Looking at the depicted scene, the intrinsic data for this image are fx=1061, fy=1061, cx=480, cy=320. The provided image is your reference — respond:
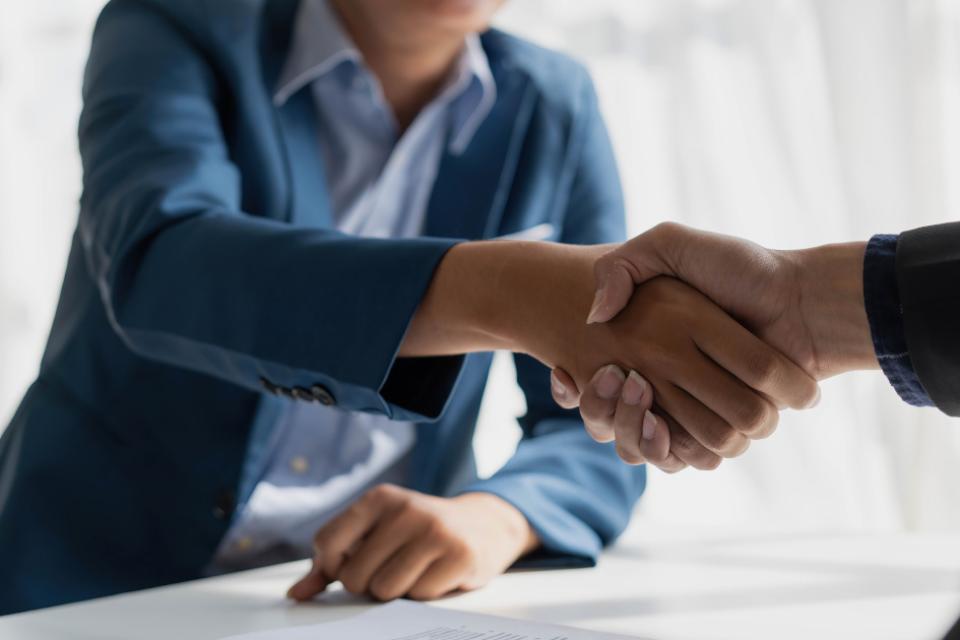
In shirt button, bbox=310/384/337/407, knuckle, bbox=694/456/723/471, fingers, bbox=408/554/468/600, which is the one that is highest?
knuckle, bbox=694/456/723/471

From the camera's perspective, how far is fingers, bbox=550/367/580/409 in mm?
944

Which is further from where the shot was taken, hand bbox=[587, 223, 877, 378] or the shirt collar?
the shirt collar

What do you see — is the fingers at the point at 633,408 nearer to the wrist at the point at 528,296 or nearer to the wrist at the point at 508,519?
the wrist at the point at 528,296

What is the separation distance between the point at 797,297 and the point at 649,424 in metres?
0.17

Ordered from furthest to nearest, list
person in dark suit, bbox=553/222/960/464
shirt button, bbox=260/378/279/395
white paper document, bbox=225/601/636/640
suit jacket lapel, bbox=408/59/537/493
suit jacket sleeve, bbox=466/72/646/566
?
1. suit jacket lapel, bbox=408/59/537/493
2. suit jacket sleeve, bbox=466/72/646/566
3. shirt button, bbox=260/378/279/395
4. person in dark suit, bbox=553/222/960/464
5. white paper document, bbox=225/601/636/640

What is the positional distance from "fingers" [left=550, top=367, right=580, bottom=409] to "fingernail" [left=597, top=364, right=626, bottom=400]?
37 millimetres

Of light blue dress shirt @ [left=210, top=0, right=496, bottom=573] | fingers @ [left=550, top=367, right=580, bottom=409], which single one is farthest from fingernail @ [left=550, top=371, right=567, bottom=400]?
light blue dress shirt @ [left=210, top=0, right=496, bottom=573]

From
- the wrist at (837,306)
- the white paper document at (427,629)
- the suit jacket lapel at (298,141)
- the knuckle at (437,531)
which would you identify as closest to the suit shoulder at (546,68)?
the suit jacket lapel at (298,141)

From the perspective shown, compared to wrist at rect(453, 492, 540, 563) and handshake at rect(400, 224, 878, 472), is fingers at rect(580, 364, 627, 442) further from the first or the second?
wrist at rect(453, 492, 540, 563)

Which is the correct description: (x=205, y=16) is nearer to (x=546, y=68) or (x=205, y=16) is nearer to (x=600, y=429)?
(x=546, y=68)

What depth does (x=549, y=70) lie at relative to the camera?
4.76 feet

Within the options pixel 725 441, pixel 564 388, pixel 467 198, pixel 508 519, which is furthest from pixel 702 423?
pixel 467 198

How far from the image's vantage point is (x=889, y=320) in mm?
869

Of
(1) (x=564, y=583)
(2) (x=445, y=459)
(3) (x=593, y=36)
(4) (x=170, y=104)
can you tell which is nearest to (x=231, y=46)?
(4) (x=170, y=104)
